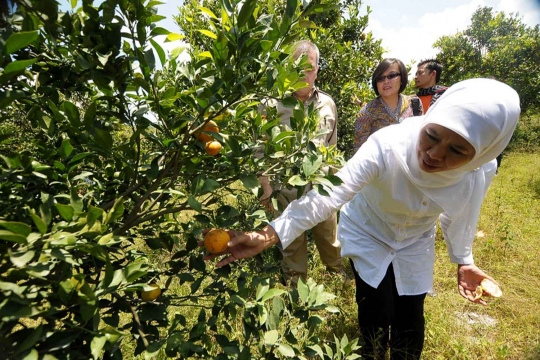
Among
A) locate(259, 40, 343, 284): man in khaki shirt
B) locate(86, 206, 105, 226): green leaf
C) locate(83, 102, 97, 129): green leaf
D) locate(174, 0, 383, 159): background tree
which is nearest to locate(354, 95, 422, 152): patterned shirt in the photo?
locate(259, 40, 343, 284): man in khaki shirt

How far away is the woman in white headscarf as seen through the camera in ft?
3.59

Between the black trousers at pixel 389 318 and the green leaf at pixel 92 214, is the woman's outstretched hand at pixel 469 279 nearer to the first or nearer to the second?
the black trousers at pixel 389 318

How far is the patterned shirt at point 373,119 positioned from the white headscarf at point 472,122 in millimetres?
1237

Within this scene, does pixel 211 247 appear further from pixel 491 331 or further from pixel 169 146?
pixel 491 331

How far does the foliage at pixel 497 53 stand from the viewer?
9.14m

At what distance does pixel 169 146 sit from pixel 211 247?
302 millimetres

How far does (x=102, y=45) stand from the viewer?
67 cm

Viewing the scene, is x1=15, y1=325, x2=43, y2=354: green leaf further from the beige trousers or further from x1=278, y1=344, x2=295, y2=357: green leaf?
the beige trousers

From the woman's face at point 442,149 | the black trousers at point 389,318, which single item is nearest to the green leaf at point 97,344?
the woman's face at point 442,149

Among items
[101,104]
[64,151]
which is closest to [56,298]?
[64,151]

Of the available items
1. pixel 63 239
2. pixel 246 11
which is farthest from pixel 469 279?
pixel 63 239

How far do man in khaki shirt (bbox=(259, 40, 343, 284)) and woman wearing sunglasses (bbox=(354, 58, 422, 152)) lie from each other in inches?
10.3

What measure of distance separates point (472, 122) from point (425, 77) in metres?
2.29

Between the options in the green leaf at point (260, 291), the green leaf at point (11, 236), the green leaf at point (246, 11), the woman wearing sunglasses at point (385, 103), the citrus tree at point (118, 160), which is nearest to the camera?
the green leaf at point (11, 236)
